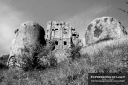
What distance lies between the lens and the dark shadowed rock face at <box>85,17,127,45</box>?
54.3 feet

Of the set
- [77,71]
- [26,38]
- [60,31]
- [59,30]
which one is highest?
[59,30]

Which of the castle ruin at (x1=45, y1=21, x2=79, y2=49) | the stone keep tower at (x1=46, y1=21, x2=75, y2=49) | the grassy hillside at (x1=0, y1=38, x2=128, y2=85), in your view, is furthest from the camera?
the stone keep tower at (x1=46, y1=21, x2=75, y2=49)

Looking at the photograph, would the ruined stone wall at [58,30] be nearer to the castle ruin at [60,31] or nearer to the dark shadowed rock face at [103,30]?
the castle ruin at [60,31]

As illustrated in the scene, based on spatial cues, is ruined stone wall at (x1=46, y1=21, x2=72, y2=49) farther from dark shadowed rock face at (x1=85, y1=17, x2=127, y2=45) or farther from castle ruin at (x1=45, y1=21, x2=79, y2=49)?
dark shadowed rock face at (x1=85, y1=17, x2=127, y2=45)

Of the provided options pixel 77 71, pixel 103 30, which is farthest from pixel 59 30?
pixel 77 71

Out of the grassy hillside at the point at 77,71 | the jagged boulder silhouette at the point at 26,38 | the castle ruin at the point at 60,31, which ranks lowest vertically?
the grassy hillside at the point at 77,71

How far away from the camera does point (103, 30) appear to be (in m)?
17.1

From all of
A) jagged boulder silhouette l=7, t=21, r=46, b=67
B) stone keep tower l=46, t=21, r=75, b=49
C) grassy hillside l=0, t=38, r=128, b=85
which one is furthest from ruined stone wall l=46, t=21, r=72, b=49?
grassy hillside l=0, t=38, r=128, b=85

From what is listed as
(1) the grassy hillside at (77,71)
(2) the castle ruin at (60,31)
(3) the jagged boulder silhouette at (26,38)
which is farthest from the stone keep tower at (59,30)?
(1) the grassy hillside at (77,71)

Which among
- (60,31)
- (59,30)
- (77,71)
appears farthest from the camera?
(59,30)

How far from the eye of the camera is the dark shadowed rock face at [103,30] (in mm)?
16562

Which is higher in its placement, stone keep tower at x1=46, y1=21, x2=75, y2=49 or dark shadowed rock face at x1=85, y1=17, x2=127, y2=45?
stone keep tower at x1=46, y1=21, x2=75, y2=49

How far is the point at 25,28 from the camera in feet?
55.5

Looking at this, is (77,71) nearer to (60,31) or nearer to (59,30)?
(60,31)
